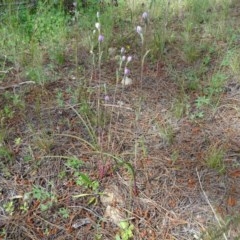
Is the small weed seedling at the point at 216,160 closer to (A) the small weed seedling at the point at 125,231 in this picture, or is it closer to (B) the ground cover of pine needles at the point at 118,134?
(B) the ground cover of pine needles at the point at 118,134

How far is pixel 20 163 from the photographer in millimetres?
1787

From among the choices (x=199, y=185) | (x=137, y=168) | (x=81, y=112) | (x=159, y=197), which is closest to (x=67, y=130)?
(x=81, y=112)

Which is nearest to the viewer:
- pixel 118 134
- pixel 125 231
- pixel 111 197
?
pixel 125 231

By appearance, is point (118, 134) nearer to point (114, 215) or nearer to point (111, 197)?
point (111, 197)

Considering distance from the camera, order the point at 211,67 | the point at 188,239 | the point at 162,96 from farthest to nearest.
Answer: the point at 211,67, the point at 162,96, the point at 188,239

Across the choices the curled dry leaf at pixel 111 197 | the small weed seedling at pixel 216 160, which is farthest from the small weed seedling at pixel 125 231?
the small weed seedling at pixel 216 160

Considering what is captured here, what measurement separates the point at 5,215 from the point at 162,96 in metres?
1.34

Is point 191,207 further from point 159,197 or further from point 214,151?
point 214,151

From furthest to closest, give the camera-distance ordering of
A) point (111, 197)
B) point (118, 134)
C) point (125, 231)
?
point (118, 134) < point (111, 197) < point (125, 231)

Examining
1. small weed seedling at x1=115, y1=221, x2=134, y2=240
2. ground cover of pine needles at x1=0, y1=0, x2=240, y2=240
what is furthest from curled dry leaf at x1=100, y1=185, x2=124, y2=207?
small weed seedling at x1=115, y1=221, x2=134, y2=240

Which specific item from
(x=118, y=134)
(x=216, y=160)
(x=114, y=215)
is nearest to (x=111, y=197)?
(x=114, y=215)

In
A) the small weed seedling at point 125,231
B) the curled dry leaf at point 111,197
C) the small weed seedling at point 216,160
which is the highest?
the small weed seedling at point 216,160

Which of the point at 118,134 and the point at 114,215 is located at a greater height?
the point at 118,134

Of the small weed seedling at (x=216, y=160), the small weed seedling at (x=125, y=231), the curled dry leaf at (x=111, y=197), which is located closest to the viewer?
the small weed seedling at (x=125, y=231)
